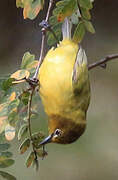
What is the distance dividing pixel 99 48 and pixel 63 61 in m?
1.47

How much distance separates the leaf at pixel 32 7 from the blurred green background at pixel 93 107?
150 cm

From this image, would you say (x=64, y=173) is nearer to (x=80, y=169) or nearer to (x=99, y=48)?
(x=80, y=169)

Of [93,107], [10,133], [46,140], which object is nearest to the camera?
[10,133]

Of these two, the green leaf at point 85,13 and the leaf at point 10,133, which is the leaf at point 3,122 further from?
the green leaf at point 85,13

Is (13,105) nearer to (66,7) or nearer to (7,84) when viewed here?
(7,84)

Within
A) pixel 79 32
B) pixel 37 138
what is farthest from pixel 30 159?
pixel 79 32

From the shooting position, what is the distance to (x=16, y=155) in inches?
89.2

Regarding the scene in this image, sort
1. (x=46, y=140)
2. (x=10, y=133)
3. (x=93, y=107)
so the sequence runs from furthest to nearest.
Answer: (x=93, y=107), (x=46, y=140), (x=10, y=133)

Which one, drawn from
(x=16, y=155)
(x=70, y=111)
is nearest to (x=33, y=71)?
(x=70, y=111)

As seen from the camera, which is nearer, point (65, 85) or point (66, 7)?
point (66, 7)

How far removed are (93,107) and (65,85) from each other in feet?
4.69

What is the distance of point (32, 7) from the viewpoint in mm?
838

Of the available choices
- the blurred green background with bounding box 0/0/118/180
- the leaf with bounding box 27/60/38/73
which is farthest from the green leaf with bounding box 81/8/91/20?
the blurred green background with bounding box 0/0/118/180

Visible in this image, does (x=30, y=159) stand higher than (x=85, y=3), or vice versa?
(x=85, y=3)
